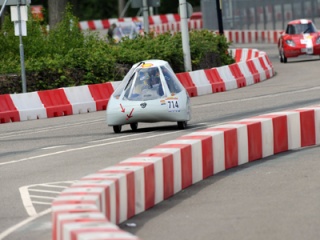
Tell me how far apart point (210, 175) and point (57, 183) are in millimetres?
1658

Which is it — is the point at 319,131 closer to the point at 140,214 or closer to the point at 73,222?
the point at 140,214

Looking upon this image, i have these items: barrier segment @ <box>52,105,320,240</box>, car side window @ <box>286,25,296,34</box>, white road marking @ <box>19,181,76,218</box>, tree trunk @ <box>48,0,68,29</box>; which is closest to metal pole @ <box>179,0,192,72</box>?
tree trunk @ <box>48,0,68,29</box>

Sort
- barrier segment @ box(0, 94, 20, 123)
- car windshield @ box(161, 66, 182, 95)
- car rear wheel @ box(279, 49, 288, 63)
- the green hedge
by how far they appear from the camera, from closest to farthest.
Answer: car windshield @ box(161, 66, 182, 95) < barrier segment @ box(0, 94, 20, 123) < the green hedge < car rear wheel @ box(279, 49, 288, 63)

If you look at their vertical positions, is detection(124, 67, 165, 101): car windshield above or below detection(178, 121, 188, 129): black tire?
above

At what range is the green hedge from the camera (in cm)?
3064

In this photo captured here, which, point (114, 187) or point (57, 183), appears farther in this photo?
point (57, 183)

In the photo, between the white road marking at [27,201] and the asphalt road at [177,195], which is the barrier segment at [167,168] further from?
the white road marking at [27,201]

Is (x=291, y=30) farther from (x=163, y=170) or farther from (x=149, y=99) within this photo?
(x=163, y=170)

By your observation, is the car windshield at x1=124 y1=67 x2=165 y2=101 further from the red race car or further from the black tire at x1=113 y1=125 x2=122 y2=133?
the red race car

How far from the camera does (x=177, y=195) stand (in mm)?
13578

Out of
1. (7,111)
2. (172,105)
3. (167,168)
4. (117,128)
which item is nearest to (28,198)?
(167,168)

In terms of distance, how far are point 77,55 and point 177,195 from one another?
18.4 m

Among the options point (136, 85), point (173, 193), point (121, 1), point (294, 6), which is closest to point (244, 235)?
point (173, 193)

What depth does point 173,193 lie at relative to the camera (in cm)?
1361
